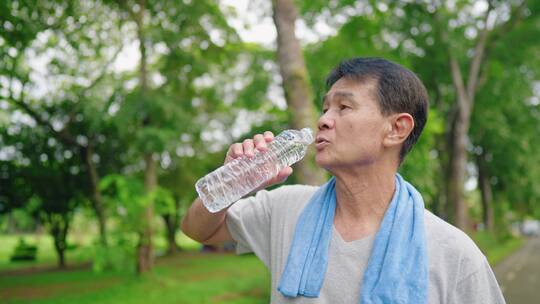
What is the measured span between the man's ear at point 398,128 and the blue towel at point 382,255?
18 centimetres

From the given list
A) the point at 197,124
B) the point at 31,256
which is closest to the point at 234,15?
the point at 197,124

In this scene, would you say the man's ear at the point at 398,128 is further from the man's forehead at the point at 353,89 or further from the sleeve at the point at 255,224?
the sleeve at the point at 255,224

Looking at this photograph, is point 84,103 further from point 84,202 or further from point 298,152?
point 298,152

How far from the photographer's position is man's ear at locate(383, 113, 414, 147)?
2.01 meters

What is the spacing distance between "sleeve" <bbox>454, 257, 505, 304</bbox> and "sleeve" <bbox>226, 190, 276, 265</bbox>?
82cm

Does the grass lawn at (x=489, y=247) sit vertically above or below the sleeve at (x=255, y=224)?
below

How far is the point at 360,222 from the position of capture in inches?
78.9

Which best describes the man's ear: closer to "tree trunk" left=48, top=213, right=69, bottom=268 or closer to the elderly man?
the elderly man

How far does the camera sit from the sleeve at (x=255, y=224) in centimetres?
219

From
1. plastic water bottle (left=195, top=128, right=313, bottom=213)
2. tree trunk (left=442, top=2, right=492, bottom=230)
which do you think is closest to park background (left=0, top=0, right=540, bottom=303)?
tree trunk (left=442, top=2, right=492, bottom=230)

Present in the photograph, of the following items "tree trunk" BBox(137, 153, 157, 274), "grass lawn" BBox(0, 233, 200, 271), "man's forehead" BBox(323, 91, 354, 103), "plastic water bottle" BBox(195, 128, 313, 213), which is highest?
"man's forehead" BBox(323, 91, 354, 103)

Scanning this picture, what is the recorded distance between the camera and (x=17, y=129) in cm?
1916

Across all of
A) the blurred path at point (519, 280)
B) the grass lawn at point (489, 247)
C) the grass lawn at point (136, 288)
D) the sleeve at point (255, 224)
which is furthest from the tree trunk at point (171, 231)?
the sleeve at point (255, 224)

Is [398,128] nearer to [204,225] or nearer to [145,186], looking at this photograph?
[204,225]
